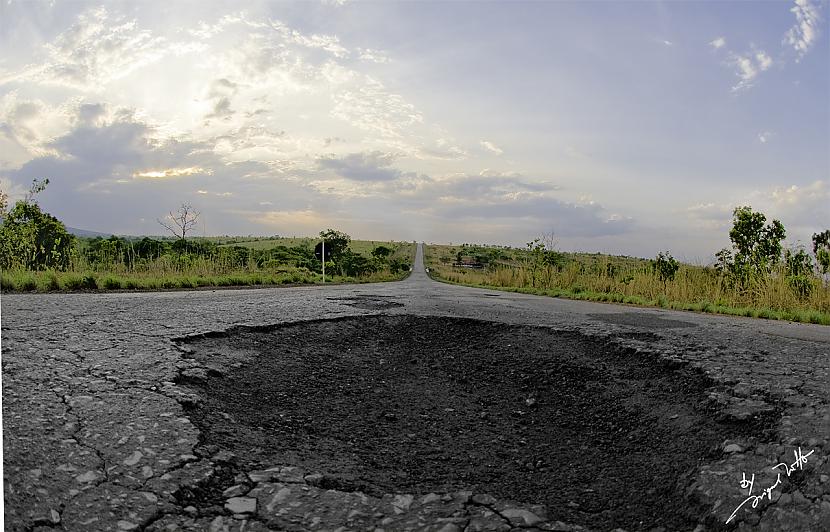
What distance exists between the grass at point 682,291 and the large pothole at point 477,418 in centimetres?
641

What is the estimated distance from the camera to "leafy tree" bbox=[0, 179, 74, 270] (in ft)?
44.2

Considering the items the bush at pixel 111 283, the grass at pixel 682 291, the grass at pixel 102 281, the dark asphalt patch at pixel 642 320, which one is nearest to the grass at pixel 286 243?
the grass at pixel 682 291

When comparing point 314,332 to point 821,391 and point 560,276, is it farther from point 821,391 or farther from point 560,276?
point 560,276

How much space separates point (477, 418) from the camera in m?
3.72

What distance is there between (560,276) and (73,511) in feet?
63.7

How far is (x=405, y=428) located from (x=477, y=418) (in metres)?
0.58

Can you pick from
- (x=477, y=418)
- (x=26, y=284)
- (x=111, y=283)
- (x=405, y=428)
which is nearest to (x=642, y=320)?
(x=477, y=418)

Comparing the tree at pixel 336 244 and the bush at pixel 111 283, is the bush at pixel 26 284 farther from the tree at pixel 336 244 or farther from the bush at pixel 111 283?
the tree at pixel 336 244

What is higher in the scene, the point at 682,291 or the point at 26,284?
the point at 682,291

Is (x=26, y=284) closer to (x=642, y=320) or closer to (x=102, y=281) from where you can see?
(x=102, y=281)

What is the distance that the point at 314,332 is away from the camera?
5.94 metres

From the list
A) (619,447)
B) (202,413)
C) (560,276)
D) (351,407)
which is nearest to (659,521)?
(619,447)

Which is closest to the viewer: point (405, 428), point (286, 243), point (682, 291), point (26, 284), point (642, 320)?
point (405, 428)

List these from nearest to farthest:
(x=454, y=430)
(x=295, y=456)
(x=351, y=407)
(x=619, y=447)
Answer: (x=295, y=456) < (x=619, y=447) < (x=454, y=430) < (x=351, y=407)
